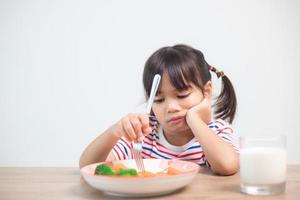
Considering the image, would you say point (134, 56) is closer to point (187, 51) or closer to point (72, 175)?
point (187, 51)

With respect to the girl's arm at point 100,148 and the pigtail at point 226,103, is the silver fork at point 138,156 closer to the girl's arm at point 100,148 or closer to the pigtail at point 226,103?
the girl's arm at point 100,148

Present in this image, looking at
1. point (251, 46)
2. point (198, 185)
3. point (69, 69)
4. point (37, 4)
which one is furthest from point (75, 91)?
point (198, 185)

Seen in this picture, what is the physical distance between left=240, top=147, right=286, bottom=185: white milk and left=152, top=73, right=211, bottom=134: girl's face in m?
0.50

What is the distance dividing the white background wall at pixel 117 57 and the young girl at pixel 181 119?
3.48ft

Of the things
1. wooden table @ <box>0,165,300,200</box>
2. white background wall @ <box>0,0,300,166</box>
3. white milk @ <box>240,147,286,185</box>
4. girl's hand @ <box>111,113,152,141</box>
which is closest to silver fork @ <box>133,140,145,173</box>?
girl's hand @ <box>111,113,152,141</box>

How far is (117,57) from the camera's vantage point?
2.55 m

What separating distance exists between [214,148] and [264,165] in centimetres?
32

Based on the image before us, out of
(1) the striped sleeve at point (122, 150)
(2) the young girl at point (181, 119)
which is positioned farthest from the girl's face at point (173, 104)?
(1) the striped sleeve at point (122, 150)

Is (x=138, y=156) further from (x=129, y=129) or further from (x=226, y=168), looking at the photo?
(x=226, y=168)

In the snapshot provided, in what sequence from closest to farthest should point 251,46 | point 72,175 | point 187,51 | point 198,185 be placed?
point 198,185 → point 72,175 → point 187,51 → point 251,46

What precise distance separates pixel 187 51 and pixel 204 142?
406 mm

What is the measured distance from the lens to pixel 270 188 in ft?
2.45

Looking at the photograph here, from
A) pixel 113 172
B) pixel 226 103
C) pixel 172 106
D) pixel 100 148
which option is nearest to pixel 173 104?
pixel 172 106

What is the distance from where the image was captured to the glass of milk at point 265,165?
748mm
